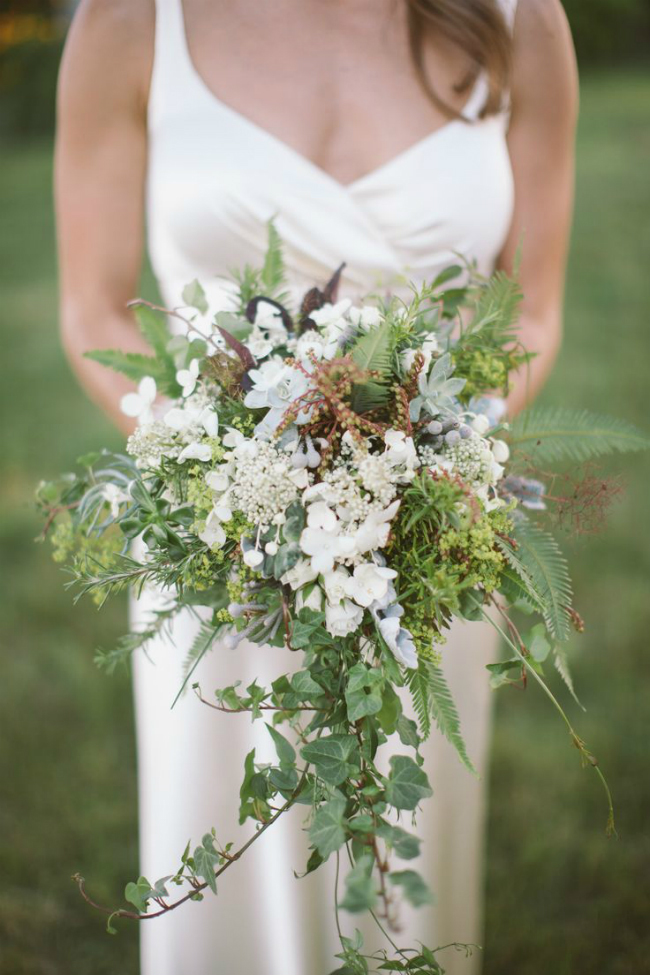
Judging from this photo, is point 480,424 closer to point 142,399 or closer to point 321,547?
point 321,547

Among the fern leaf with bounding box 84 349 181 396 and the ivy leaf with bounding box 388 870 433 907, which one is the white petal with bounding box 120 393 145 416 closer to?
the fern leaf with bounding box 84 349 181 396

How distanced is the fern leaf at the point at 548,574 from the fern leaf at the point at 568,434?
18cm

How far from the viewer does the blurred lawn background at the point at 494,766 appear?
2814mm

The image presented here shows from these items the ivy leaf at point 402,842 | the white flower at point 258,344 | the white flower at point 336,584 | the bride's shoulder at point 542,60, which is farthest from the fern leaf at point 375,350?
the bride's shoulder at point 542,60

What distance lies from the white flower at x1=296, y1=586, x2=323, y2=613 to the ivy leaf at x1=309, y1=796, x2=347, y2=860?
0.27 m

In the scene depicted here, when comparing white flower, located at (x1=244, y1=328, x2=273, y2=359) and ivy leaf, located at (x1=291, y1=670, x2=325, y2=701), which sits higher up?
white flower, located at (x1=244, y1=328, x2=273, y2=359)

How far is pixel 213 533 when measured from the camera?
1.33 m

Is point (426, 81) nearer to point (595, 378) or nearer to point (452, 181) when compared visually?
point (452, 181)

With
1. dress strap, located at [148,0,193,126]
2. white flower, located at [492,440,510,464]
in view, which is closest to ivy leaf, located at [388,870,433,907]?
white flower, located at [492,440,510,464]

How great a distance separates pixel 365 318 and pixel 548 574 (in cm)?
47

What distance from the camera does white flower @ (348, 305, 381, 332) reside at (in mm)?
1376

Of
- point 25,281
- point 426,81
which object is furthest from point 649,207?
point 426,81

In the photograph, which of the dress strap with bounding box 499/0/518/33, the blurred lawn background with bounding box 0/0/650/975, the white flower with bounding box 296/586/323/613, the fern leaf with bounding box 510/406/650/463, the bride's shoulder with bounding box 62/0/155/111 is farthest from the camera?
the blurred lawn background with bounding box 0/0/650/975

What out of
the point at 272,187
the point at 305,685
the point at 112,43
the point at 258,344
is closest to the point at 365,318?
the point at 258,344
